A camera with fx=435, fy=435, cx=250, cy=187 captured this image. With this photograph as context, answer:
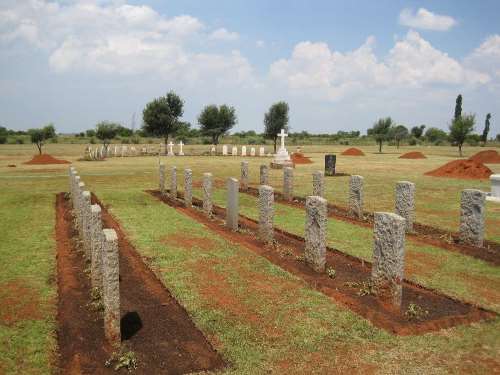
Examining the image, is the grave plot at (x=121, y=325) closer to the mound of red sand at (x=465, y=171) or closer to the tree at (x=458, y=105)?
the mound of red sand at (x=465, y=171)

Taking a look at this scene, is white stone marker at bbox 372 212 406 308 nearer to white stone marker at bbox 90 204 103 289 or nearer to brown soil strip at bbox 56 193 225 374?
brown soil strip at bbox 56 193 225 374

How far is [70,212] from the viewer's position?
48.7 feet

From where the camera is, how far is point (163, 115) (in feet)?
192

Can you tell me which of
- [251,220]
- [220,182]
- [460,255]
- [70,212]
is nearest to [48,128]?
[220,182]

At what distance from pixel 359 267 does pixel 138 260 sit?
4.70 metres

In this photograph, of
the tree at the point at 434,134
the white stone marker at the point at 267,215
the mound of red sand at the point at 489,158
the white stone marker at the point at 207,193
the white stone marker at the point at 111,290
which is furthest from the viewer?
the tree at the point at 434,134

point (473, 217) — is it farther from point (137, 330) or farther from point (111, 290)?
point (111, 290)

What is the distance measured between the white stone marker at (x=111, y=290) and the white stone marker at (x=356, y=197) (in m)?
9.78

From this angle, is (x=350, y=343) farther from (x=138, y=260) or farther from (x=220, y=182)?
(x=220, y=182)

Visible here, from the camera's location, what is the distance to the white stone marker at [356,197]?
46.0ft

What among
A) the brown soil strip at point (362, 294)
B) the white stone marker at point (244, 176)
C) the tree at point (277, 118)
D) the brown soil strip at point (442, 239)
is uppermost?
the tree at point (277, 118)

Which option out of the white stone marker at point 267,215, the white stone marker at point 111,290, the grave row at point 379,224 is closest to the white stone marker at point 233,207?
the grave row at point 379,224

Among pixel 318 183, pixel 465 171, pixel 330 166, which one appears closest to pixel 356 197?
pixel 318 183

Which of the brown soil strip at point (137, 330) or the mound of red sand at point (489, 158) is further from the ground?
the mound of red sand at point (489, 158)
